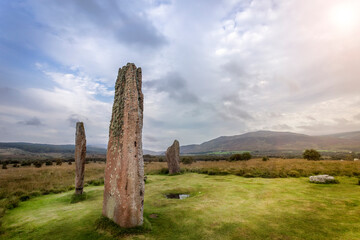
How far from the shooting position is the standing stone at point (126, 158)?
5.71m

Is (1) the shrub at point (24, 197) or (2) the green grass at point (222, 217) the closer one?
(2) the green grass at point (222, 217)

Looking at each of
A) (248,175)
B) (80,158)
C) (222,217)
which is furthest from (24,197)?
(248,175)

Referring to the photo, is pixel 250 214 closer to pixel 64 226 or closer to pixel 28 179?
pixel 64 226

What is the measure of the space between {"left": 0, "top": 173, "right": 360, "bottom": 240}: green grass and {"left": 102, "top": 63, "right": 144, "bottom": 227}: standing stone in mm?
655

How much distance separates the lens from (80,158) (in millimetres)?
10312

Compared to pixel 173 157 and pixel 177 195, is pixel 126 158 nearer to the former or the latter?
pixel 177 195

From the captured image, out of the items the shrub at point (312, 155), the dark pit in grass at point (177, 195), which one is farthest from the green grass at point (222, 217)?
the shrub at point (312, 155)

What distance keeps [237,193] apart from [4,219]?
1097 cm

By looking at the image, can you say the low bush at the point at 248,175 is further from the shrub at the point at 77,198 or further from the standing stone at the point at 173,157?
the shrub at the point at 77,198

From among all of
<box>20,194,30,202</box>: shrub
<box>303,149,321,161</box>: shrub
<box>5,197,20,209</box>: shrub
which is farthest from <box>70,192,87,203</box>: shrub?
<box>303,149,321,161</box>: shrub

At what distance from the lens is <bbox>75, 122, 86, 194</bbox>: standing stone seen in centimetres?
1002

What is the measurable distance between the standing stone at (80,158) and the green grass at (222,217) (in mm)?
960

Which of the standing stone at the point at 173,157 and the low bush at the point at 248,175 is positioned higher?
the standing stone at the point at 173,157

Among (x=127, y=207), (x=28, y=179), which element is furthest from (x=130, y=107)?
(x=28, y=179)
